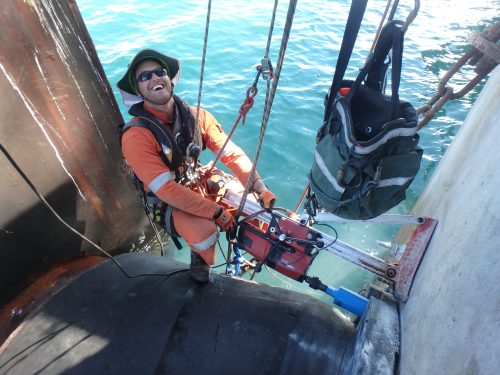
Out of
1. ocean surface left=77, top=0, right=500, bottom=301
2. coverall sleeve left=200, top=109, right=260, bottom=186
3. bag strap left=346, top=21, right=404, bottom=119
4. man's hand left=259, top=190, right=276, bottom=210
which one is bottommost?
ocean surface left=77, top=0, right=500, bottom=301

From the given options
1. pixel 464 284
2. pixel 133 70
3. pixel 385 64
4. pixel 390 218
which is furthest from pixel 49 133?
pixel 464 284

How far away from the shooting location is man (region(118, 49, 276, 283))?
9.78ft

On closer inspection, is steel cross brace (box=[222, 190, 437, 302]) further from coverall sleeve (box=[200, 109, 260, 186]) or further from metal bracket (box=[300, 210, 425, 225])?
coverall sleeve (box=[200, 109, 260, 186])

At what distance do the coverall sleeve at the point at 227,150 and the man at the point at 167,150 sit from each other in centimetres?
36

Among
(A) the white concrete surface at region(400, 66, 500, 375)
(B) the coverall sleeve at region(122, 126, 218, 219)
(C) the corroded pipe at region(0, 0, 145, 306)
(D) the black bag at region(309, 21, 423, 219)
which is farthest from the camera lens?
(B) the coverall sleeve at region(122, 126, 218, 219)

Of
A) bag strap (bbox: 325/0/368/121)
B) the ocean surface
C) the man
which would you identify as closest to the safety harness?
the man

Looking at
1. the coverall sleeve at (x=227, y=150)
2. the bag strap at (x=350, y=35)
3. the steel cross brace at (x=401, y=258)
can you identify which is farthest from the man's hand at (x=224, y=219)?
the bag strap at (x=350, y=35)

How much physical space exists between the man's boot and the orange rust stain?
3.31 feet

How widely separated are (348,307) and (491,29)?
5883mm

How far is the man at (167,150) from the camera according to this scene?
2980 millimetres

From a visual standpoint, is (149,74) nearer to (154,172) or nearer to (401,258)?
(154,172)

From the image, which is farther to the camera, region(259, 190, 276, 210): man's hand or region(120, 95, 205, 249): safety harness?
region(259, 190, 276, 210): man's hand

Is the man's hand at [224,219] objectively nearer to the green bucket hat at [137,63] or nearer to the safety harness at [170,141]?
the safety harness at [170,141]

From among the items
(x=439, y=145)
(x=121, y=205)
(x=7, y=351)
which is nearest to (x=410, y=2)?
(x=439, y=145)
